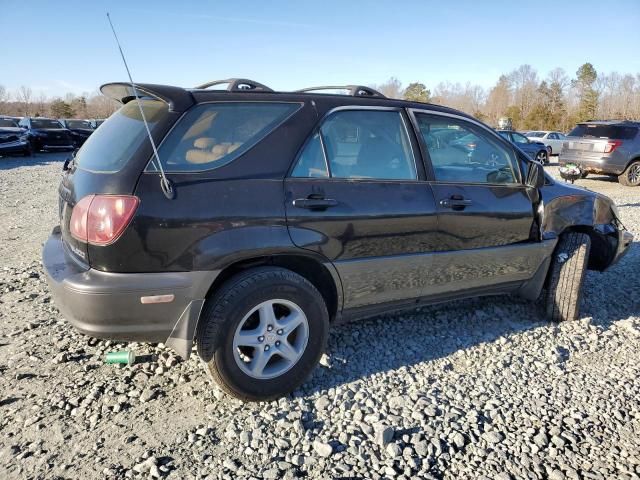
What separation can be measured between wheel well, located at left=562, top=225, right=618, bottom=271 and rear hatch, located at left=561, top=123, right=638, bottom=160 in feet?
34.5

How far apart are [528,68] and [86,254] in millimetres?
80173

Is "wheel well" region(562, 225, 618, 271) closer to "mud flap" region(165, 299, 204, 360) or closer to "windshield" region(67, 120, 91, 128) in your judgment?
"mud flap" region(165, 299, 204, 360)

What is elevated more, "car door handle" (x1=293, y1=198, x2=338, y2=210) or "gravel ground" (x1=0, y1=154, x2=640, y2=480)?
"car door handle" (x1=293, y1=198, x2=338, y2=210)

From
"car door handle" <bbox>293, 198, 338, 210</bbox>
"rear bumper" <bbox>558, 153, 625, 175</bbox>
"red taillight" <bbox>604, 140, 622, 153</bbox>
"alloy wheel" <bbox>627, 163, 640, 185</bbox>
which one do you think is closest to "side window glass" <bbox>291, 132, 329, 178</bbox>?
"car door handle" <bbox>293, 198, 338, 210</bbox>

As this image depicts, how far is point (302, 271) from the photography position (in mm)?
3051

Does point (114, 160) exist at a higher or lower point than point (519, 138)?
higher

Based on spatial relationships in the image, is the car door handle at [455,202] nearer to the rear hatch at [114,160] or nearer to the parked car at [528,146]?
the rear hatch at [114,160]

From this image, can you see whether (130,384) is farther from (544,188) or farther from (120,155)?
(544,188)

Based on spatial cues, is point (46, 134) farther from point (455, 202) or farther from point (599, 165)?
point (455, 202)

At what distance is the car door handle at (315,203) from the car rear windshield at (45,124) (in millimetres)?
24513

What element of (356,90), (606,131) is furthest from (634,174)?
(356,90)

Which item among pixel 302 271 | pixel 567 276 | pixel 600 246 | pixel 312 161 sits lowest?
pixel 567 276

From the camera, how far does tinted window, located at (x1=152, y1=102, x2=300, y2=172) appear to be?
2.62 meters

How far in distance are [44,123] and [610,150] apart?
23.7m
